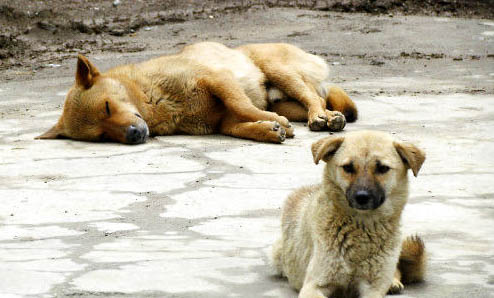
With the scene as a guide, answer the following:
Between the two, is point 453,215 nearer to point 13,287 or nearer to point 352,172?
point 352,172

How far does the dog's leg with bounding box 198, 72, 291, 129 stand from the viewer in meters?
7.36

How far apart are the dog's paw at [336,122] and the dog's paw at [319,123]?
0.15 feet

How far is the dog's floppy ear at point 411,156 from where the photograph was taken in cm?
350

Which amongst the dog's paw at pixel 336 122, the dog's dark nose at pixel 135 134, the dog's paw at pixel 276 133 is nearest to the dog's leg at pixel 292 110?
the dog's paw at pixel 336 122

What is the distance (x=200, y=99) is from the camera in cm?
753

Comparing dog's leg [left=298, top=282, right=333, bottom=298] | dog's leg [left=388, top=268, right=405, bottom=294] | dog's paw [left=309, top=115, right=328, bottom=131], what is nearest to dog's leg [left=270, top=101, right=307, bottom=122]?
dog's paw [left=309, top=115, right=328, bottom=131]

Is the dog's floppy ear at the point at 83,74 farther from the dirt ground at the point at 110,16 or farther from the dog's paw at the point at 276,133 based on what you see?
the dirt ground at the point at 110,16

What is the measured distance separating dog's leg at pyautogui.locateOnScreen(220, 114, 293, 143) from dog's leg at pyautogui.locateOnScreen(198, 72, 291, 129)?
0.10 meters

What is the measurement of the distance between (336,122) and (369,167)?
12.7 ft

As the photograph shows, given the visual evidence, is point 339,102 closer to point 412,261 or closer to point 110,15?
point 412,261

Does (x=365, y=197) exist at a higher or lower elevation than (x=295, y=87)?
higher

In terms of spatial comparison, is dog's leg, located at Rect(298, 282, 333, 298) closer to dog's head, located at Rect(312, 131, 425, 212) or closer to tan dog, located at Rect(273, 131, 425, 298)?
tan dog, located at Rect(273, 131, 425, 298)

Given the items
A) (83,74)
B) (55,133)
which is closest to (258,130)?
(83,74)

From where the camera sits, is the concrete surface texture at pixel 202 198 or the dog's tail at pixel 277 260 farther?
the dog's tail at pixel 277 260
